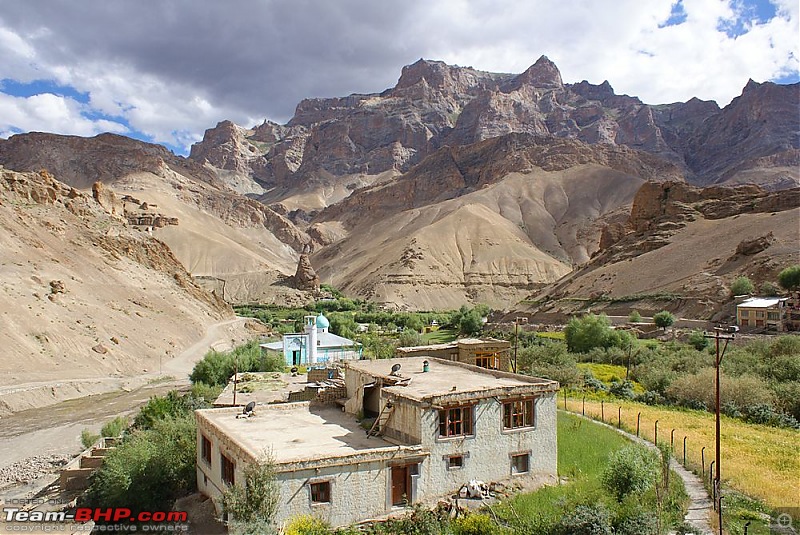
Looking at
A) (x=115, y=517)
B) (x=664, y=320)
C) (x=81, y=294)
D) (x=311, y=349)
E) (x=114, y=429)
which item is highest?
(x=81, y=294)

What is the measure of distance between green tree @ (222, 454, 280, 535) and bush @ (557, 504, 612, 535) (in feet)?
21.7

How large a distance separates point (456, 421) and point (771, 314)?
42.9 meters

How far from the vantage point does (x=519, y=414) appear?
19.1m

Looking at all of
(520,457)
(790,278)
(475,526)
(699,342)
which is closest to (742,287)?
(790,278)

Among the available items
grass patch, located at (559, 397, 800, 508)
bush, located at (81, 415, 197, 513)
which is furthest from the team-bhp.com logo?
grass patch, located at (559, 397, 800, 508)

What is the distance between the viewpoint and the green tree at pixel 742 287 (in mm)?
58844

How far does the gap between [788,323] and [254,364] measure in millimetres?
40142

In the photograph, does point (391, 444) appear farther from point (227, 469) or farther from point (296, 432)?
point (227, 469)

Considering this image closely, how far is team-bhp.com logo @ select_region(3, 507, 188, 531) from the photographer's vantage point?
18.0m

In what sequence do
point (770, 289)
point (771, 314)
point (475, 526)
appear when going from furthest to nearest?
point (770, 289), point (771, 314), point (475, 526)

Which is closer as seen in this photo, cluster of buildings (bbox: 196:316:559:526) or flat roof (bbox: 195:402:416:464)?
cluster of buildings (bbox: 196:316:559:526)

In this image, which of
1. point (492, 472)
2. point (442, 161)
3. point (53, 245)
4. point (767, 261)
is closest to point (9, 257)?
point (53, 245)

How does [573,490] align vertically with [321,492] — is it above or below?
below

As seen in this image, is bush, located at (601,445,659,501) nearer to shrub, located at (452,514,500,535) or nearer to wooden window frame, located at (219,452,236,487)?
shrub, located at (452,514,500,535)
